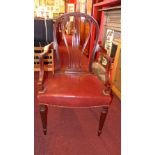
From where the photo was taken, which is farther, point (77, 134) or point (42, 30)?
point (42, 30)

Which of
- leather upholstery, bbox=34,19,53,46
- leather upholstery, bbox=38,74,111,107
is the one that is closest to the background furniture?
leather upholstery, bbox=34,19,53,46

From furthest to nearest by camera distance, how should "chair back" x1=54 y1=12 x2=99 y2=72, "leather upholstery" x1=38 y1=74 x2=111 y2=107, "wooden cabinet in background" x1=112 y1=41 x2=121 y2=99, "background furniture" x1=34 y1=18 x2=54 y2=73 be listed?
"background furniture" x1=34 y1=18 x2=54 y2=73 → "wooden cabinet in background" x1=112 y1=41 x2=121 y2=99 → "chair back" x1=54 y1=12 x2=99 y2=72 → "leather upholstery" x1=38 y1=74 x2=111 y2=107

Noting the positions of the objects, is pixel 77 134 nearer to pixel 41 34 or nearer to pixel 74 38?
pixel 74 38

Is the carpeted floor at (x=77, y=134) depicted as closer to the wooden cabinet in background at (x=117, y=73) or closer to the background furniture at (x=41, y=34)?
the wooden cabinet in background at (x=117, y=73)

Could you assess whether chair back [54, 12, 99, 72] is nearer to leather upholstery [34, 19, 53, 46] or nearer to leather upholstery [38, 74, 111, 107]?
leather upholstery [38, 74, 111, 107]

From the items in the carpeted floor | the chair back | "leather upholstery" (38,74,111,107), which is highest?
the chair back

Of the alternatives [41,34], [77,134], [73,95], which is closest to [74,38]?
[73,95]

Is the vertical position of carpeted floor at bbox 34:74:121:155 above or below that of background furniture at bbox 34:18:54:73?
below

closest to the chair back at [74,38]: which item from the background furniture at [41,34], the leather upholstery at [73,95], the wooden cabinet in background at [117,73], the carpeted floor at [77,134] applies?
the leather upholstery at [73,95]

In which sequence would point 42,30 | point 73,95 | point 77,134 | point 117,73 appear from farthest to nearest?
point 42,30 → point 117,73 → point 77,134 → point 73,95

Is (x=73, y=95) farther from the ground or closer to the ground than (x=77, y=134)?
farther from the ground
